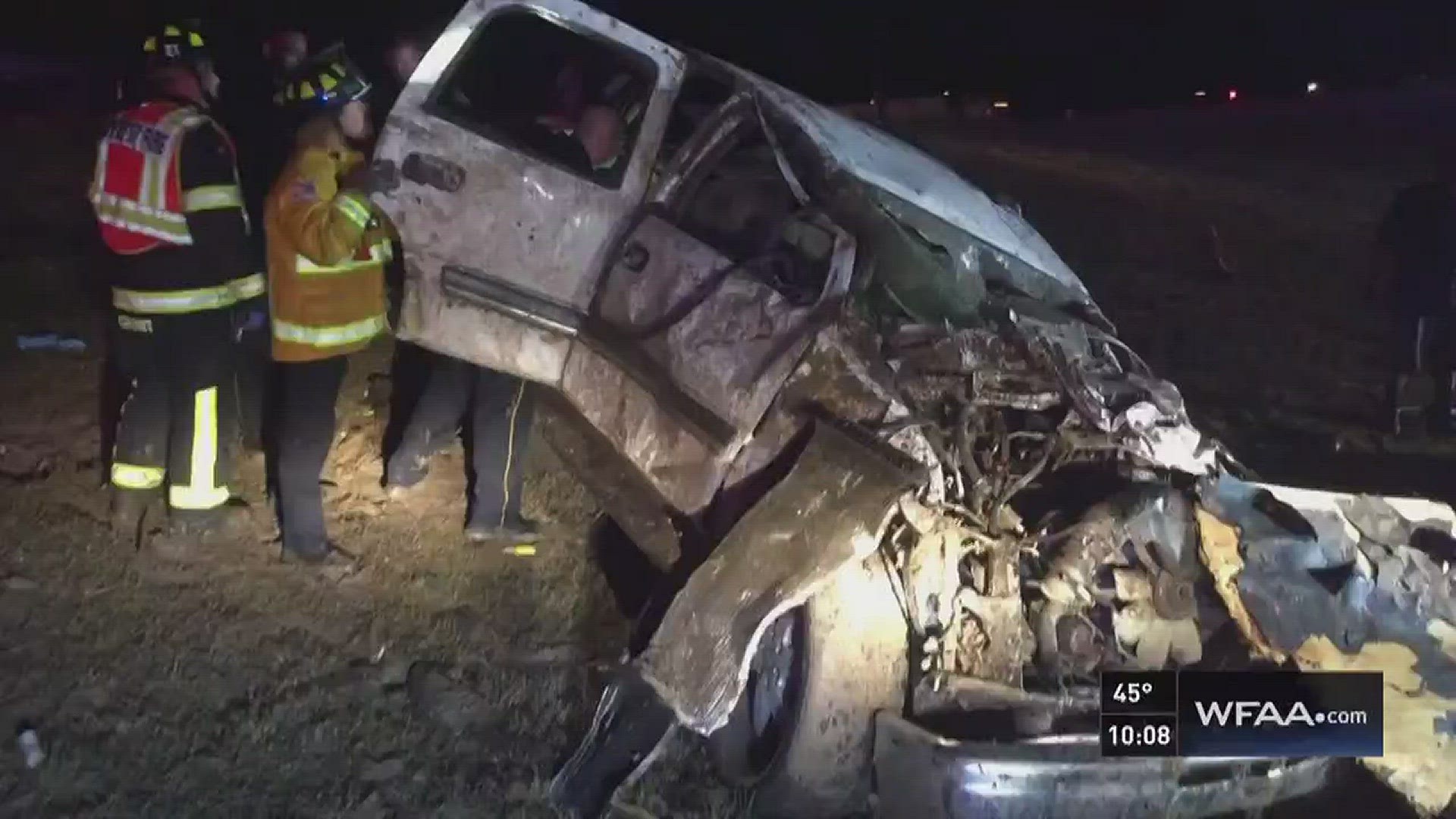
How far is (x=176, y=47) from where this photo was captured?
450cm

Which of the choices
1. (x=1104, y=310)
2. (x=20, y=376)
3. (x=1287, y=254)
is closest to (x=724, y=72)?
(x=20, y=376)

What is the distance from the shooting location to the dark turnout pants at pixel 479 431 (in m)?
5.00

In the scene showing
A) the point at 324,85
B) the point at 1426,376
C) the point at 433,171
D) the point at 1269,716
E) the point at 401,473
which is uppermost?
the point at 324,85

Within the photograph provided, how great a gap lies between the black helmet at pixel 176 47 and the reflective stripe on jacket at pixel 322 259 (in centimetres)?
61

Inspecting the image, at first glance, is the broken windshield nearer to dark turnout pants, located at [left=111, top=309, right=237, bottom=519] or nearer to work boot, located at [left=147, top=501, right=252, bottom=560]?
dark turnout pants, located at [left=111, top=309, right=237, bottom=519]

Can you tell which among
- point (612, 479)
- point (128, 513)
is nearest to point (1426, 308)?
point (612, 479)

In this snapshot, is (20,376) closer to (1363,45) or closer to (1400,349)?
(1400,349)

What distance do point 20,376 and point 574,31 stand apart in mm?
3603

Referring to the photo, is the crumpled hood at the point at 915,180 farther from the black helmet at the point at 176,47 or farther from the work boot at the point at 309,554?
the work boot at the point at 309,554

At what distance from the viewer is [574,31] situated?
4406 mm

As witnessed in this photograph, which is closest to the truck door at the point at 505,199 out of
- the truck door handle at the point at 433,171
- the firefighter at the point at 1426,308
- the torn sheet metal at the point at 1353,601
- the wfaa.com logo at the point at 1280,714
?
the truck door handle at the point at 433,171

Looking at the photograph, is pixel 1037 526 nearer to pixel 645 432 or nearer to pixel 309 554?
pixel 645 432

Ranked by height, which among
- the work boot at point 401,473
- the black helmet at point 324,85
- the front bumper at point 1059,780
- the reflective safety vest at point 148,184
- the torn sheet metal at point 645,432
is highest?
the black helmet at point 324,85

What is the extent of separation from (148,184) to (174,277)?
1.01 feet
